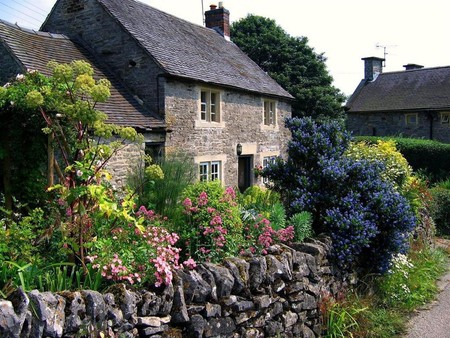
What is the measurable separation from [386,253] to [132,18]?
11.6 metres

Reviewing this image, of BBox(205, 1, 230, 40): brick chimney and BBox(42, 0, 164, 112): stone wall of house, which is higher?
BBox(205, 1, 230, 40): brick chimney

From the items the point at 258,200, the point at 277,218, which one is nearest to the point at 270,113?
the point at 258,200

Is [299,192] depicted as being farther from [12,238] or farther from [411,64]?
[411,64]

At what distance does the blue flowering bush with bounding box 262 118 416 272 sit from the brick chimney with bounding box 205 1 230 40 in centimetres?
1598

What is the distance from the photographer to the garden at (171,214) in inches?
172

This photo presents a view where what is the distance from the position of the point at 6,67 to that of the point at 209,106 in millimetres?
6424

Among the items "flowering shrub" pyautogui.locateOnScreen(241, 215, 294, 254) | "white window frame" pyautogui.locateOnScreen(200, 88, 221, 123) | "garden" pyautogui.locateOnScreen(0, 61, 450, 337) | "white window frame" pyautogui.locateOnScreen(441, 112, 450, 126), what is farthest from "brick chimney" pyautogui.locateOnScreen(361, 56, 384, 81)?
"flowering shrub" pyautogui.locateOnScreen(241, 215, 294, 254)

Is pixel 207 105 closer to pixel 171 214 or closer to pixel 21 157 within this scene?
pixel 21 157

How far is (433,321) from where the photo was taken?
7.03 metres

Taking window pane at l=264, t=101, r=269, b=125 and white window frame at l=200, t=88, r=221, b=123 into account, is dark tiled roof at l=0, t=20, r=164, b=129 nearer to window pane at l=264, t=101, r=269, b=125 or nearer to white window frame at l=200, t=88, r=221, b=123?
white window frame at l=200, t=88, r=221, b=123

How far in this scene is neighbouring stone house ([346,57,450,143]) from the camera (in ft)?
97.3

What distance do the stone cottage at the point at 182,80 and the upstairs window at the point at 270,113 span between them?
26 centimetres

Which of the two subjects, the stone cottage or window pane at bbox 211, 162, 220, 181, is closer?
the stone cottage

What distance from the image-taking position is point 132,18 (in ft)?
49.9
